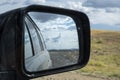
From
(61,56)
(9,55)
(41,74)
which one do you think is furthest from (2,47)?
(61,56)

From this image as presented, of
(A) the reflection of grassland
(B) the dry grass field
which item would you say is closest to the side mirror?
(B) the dry grass field

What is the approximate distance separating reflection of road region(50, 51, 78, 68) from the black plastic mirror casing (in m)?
0.05

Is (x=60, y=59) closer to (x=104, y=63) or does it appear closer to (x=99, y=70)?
(x=99, y=70)

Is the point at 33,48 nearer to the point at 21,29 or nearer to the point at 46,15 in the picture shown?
the point at 46,15

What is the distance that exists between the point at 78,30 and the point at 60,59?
342mm

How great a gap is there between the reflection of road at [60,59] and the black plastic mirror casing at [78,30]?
0.05 meters

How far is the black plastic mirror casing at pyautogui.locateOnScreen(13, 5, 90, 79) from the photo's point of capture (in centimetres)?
263

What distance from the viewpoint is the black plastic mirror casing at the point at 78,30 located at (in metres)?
2.63

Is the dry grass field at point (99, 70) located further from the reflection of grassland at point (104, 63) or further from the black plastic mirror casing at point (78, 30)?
the black plastic mirror casing at point (78, 30)

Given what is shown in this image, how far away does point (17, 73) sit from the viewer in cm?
265

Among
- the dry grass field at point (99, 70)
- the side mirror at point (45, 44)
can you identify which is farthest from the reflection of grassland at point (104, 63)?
the side mirror at point (45, 44)

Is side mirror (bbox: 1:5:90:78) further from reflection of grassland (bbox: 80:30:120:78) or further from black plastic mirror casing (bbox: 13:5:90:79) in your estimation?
reflection of grassland (bbox: 80:30:120:78)

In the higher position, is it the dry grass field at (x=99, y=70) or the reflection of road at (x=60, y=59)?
the reflection of road at (x=60, y=59)

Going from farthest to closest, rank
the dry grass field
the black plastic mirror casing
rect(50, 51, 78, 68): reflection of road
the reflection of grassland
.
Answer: the reflection of grassland < the dry grass field < rect(50, 51, 78, 68): reflection of road < the black plastic mirror casing
